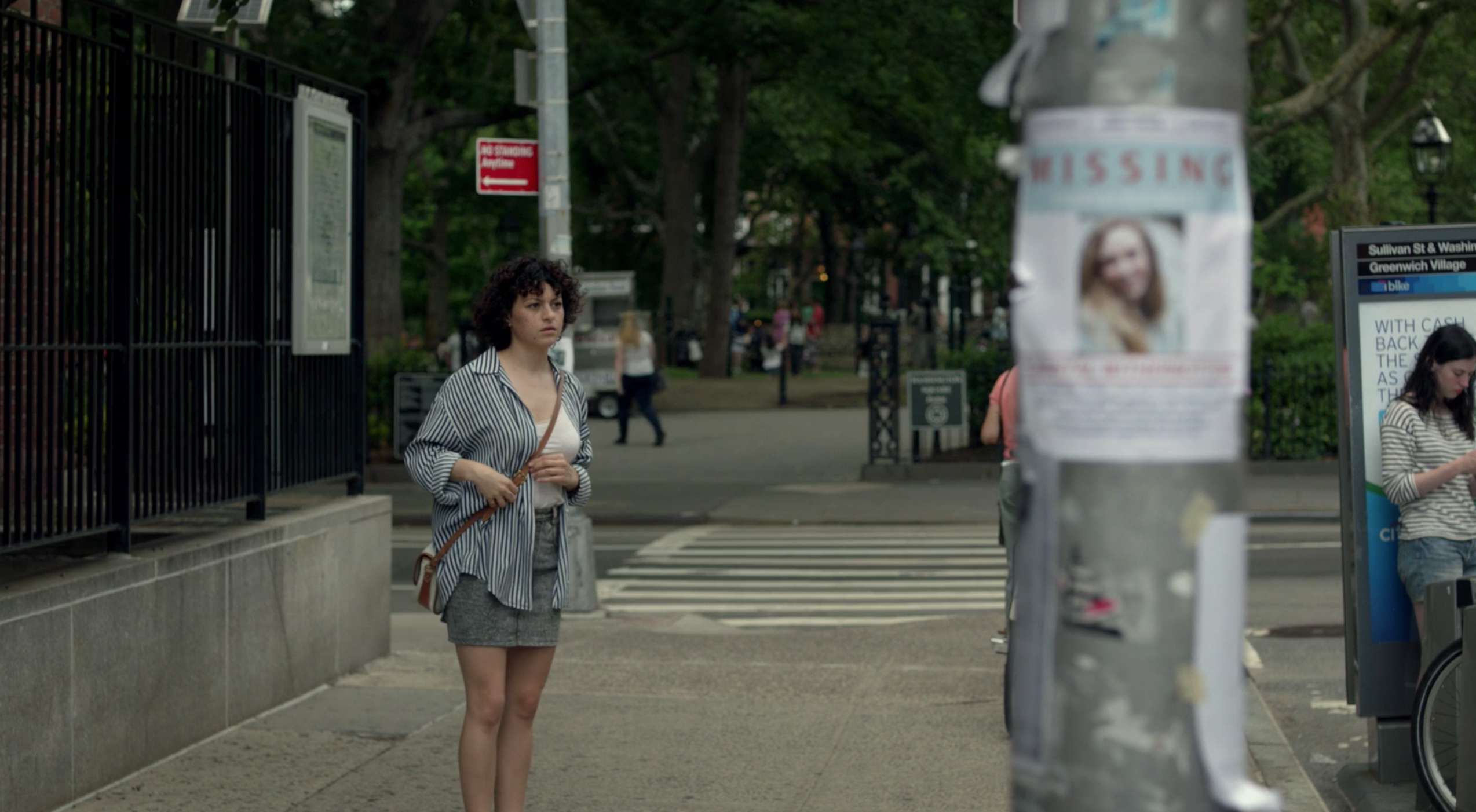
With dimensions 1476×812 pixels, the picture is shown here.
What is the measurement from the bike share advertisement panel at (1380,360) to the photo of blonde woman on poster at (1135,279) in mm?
4544

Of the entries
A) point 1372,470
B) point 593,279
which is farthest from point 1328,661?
point 593,279

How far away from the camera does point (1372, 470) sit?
6457 millimetres

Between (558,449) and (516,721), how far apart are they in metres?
0.84

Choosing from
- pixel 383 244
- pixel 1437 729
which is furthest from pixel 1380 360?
pixel 383 244

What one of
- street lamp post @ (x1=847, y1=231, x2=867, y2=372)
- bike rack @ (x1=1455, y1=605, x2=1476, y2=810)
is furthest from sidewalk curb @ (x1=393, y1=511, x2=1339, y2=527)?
street lamp post @ (x1=847, y1=231, x2=867, y2=372)

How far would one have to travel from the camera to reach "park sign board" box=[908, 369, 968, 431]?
1986 centimetres

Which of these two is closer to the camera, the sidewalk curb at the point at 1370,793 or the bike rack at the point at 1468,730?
the bike rack at the point at 1468,730

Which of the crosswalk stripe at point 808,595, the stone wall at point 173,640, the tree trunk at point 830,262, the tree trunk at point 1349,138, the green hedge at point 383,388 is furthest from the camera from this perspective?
the tree trunk at point 830,262

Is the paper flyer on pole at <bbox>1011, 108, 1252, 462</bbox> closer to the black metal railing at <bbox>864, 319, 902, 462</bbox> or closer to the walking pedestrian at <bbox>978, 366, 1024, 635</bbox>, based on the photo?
the walking pedestrian at <bbox>978, 366, 1024, 635</bbox>

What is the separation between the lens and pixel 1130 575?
224 centimetres

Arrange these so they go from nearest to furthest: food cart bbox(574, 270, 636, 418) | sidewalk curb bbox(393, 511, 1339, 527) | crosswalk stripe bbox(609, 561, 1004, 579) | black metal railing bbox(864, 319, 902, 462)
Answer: crosswalk stripe bbox(609, 561, 1004, 579), sidewalk curb bbox(393, 511, 1339, 527), black metal railing bbox(864, 319, 902, 462), food cart bbox(574, 270, 636, 418)

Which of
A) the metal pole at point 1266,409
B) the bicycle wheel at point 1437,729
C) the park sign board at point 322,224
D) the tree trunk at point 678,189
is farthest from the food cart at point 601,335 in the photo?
the bicycle wheel at point 1437,729

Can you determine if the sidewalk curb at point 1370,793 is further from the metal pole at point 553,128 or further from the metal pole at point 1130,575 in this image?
the metal pole at point 553,128

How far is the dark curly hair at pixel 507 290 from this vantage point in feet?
17.4
